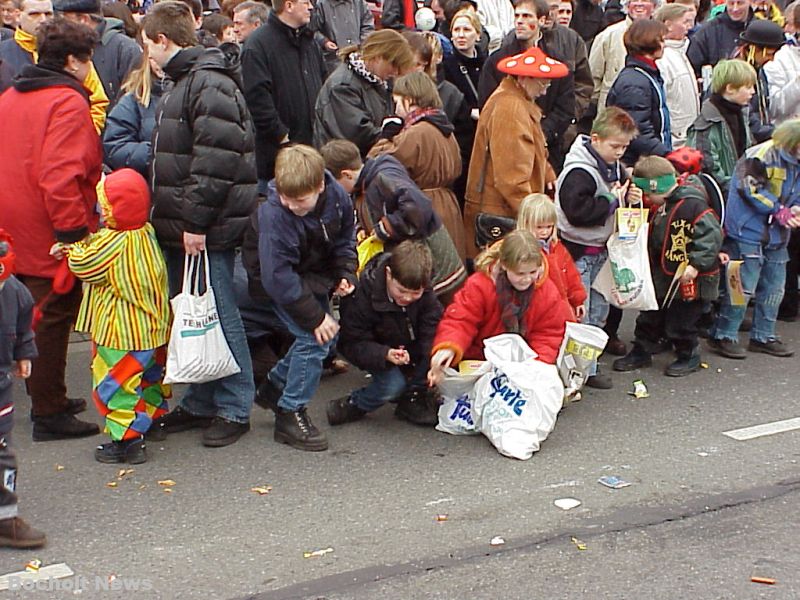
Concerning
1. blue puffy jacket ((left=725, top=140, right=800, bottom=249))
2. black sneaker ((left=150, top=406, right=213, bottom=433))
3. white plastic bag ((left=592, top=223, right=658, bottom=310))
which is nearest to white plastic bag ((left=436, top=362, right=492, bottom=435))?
black sneaker ((left=150, top=406, right=213, bottom=433))

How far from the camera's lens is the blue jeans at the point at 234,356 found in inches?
218

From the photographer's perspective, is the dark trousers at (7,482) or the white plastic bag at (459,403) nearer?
the dark trousers at (7,482)

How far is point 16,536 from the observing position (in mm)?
4535

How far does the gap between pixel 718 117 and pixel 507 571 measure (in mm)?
4266

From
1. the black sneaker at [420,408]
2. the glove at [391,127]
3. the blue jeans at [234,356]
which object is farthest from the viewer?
the glove at [391,127]

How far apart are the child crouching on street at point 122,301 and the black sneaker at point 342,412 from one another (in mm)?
1034

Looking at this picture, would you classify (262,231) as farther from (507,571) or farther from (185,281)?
(507,571)

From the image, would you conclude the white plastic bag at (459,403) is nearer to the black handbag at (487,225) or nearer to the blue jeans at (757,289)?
the black handbag at (487,225)

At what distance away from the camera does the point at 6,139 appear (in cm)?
551

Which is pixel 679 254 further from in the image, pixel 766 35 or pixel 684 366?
pixel 766 35

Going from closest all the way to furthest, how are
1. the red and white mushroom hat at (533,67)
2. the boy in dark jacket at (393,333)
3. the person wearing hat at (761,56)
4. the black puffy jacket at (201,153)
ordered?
the black puffy jacket at (201,153)
the boy in dark jacket at (393,333)
the red and white mushroom hat at (533,67)
the person wearing hat at (761,56)

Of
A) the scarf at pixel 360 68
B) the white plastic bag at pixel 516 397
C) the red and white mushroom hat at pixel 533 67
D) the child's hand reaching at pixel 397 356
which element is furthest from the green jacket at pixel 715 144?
the child's hand reaching at pixel 397 356

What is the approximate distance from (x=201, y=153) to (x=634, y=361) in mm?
3143

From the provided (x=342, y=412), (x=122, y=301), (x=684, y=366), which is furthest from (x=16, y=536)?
(x=684, y=366)
